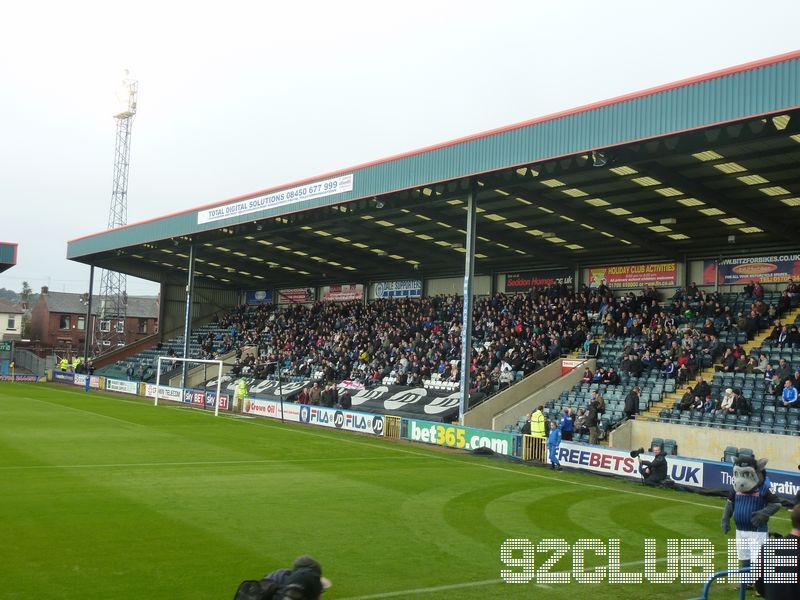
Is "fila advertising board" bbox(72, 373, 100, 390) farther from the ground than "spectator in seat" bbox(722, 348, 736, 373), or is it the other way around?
"spectator in seat" bbox(722, 348, 736, 373)

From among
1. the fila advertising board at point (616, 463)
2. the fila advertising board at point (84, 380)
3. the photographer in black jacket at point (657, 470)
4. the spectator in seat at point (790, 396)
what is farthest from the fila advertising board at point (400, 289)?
the photographer in black jacket at point (657, 470)

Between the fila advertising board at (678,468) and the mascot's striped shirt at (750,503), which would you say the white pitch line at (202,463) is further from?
the mascot's striped shirt at (750,503)

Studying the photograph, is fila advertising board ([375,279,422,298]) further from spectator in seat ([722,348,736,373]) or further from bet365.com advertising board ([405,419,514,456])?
spectator in seat ([722,348,736,373])

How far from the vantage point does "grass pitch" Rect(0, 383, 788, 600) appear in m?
9.59

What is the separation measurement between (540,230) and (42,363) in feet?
156

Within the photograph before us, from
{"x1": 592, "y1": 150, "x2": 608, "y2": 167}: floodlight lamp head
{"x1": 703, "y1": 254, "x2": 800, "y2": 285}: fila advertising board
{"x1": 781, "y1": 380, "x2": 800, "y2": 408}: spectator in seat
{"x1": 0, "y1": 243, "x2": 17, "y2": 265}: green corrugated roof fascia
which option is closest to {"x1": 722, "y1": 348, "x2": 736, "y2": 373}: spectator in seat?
{"x1": 781, "y1": 380, "x2": 800, "y2": 408}: spectator in seat

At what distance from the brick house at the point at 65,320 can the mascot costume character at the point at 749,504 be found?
80.8m

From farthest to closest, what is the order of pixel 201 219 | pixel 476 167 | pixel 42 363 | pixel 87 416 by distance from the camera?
pixel 42 363
pixel 201 219
pixel 87 416
pixel 476 167

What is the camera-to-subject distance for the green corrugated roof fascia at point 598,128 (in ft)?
59.3

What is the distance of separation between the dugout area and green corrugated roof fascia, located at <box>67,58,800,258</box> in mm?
37

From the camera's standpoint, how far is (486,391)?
3231 centimetres

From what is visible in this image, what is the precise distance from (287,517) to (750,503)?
7669 mm

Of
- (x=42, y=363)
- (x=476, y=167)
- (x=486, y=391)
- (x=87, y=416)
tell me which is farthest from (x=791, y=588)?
(x=42, y=363)

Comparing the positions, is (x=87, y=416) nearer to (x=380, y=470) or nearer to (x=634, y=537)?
(x=380, y=470)
